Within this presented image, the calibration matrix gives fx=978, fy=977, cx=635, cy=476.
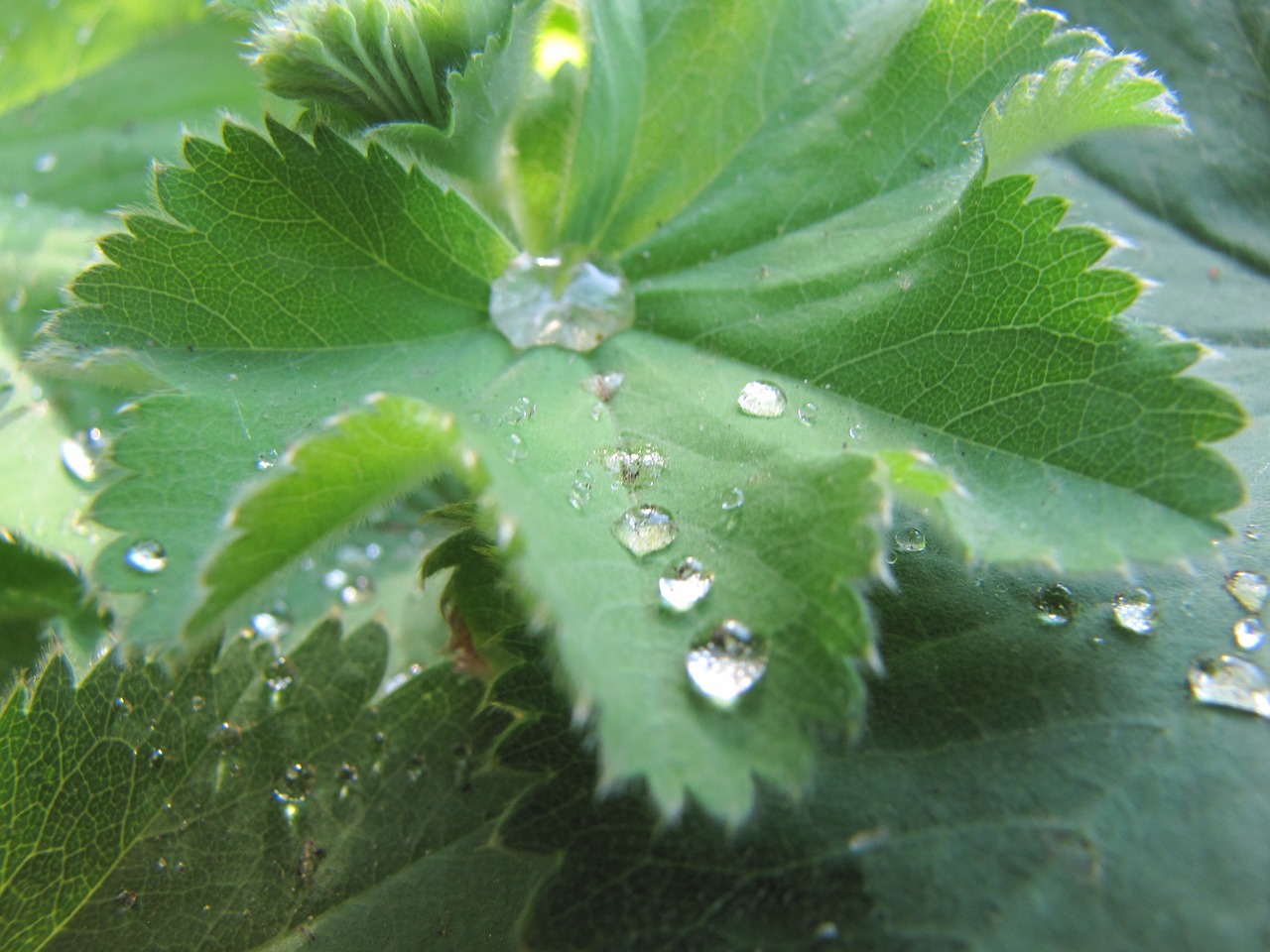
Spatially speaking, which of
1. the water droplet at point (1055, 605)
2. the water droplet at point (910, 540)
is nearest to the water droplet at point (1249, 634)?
the water droplet at point (1055, 605)

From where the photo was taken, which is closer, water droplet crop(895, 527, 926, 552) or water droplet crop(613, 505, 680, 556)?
water droplet crop(613, 505, 680, 556)

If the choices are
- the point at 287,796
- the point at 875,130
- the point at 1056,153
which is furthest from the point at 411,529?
the point at 1056,153

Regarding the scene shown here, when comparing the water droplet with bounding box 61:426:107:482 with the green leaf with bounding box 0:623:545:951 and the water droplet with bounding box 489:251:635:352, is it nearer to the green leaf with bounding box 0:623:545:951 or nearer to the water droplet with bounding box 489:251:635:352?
the green leaf with bounding box 0:623:545:951

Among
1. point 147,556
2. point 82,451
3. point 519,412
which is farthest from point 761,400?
point 82,451

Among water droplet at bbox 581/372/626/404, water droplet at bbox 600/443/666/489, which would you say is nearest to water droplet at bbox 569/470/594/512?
water droplet at bbox 600/443/666/489

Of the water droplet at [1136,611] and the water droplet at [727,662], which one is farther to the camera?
the water droplet at [1136,611]

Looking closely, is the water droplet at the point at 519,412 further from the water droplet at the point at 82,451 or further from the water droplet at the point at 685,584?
the water droplet at the point at 82,451

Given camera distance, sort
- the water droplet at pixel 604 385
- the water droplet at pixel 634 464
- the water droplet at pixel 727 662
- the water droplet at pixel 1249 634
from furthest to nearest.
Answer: the water droplet at pixel 604 385 < the water droplet at pixel 634 464 < the water droplet at pixel 1249 634 < the water droplet at pixel 727 662

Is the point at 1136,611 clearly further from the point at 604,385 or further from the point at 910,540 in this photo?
the point at 604,385
